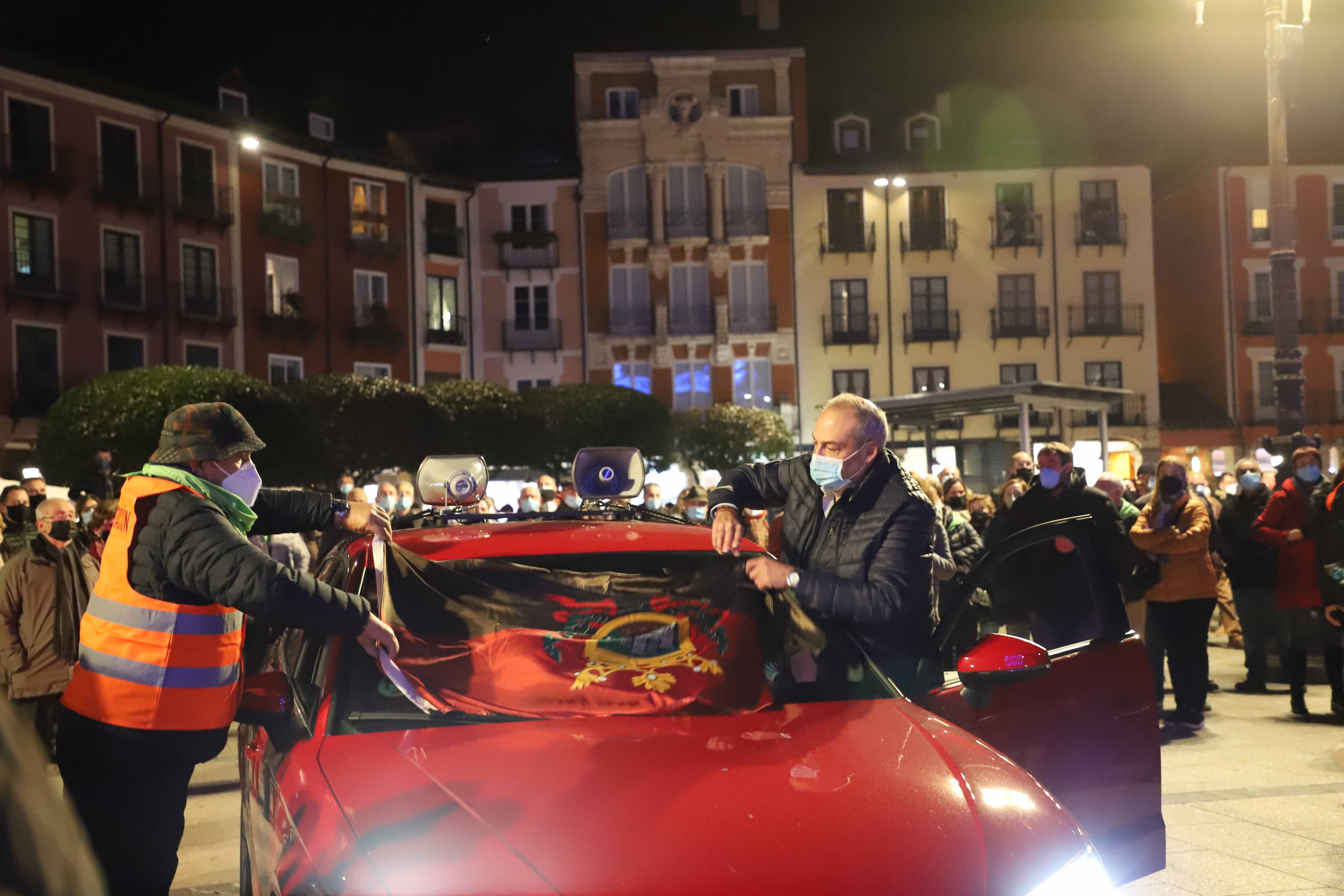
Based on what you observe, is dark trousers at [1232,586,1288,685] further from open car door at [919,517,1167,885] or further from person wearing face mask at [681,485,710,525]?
open car door at [919,517,1167,885]

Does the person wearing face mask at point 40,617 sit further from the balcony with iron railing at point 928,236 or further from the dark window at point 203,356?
the balcony with iron railing at point 928,236

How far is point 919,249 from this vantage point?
46.5 m

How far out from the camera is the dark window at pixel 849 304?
46656 millimetres

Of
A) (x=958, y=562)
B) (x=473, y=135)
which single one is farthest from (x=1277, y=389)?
(x=473, y=135)

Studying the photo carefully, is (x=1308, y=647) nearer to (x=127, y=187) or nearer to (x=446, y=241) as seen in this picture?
(x=127, y=187)

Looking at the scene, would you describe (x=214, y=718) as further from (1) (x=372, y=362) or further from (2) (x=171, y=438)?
(1) (x=372, y=362)

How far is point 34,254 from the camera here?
110ft

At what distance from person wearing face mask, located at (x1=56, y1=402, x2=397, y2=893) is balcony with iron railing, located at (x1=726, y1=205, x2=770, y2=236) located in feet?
143

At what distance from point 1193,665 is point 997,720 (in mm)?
6025

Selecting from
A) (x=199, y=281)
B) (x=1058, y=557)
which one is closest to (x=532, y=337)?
(x=199, y=281)

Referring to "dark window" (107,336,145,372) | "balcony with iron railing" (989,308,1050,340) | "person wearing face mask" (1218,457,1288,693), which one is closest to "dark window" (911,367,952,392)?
"balcony with iron railing" (989,308,1050,340)

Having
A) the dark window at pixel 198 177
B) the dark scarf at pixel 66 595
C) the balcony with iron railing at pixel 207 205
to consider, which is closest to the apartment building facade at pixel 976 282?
the balcony with iron railing at pixel 207 205

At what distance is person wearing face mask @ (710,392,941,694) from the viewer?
13.3ft

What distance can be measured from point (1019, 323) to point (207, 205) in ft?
91.2
